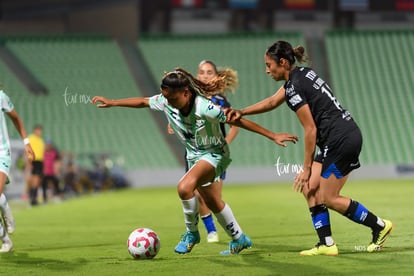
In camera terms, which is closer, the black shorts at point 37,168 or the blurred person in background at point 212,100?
Result: the blurred person in background at point 212,100

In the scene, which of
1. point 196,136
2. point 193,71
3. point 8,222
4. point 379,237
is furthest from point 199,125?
point 193,71

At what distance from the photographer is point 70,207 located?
20594 millimetres

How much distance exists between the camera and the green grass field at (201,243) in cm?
770

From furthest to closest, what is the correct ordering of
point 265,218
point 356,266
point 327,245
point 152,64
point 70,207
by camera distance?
point 152,64 < point 70,207 < point 265,218 < point 327,245 < point 356,266

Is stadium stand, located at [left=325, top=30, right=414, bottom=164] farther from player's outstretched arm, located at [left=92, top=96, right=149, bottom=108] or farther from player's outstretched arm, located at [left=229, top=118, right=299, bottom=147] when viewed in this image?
player's outstretched arm, located at [left=229, top=118, right=299, bottom=147]

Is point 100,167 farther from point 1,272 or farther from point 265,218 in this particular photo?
point 1,272

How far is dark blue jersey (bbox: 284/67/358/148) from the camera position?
26.8ft

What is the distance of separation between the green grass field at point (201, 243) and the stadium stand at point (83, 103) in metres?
13.0

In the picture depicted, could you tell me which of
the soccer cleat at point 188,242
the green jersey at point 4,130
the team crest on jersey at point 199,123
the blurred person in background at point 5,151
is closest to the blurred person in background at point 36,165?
the blurred person in background at point 5,151

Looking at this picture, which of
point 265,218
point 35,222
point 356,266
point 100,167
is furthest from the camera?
point 100,167

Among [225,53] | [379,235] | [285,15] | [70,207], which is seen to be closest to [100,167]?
[70,207]

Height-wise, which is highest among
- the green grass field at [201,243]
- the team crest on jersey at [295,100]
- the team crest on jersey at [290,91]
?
the team crest on jersey at [290,91]

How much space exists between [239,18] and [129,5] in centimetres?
504

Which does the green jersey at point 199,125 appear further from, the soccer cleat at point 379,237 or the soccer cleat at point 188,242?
the soccer cleat at point 379,237
